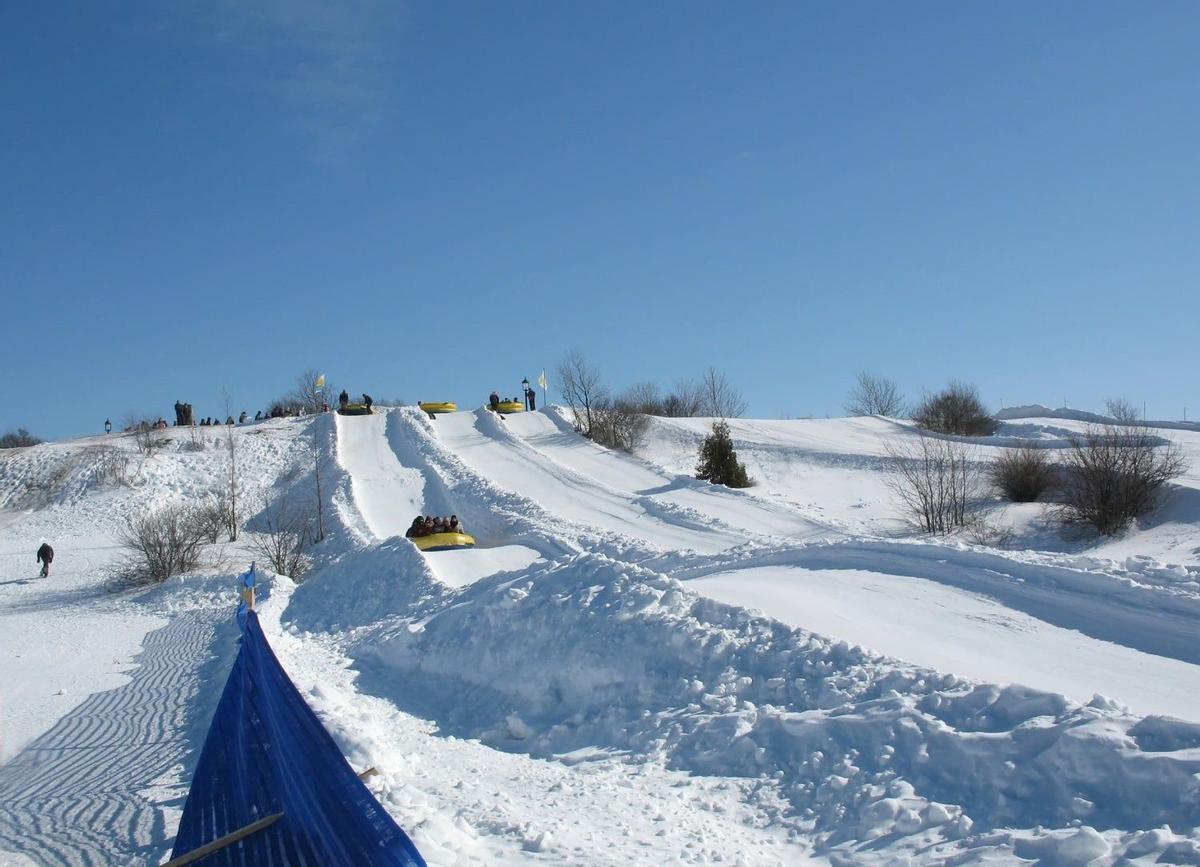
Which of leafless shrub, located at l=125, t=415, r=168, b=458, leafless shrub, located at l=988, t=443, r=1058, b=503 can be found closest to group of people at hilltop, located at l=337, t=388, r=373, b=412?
leafless shrub, located at l=125, t=415, r=168, b=458

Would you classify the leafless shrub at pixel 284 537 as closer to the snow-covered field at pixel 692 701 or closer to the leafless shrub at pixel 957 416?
the snow-covered field at pixel 692 701

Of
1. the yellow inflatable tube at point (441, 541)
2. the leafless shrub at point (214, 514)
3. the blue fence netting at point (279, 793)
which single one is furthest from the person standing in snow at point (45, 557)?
the blue fence netting at point (279, 793)

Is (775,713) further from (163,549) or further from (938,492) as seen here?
(163,549)

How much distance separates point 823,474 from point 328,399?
38830 mm

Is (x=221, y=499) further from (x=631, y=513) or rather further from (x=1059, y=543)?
(x=1059, y=543)

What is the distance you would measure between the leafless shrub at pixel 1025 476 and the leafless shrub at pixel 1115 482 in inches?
148

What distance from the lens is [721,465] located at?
108 feet

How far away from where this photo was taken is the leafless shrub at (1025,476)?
98.3 feet

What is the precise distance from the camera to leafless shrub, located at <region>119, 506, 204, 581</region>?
28.8 meters

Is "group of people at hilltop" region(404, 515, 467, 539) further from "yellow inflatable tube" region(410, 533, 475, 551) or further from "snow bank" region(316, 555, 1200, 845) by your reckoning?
"snow bank" region(316, 555, 1200, 845)

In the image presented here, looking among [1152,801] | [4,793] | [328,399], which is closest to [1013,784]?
[1152,801]

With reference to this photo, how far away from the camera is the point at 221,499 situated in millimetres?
36969

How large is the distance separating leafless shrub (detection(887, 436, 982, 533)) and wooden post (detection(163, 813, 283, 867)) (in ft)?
75.7

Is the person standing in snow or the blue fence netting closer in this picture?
the blue fence netting
